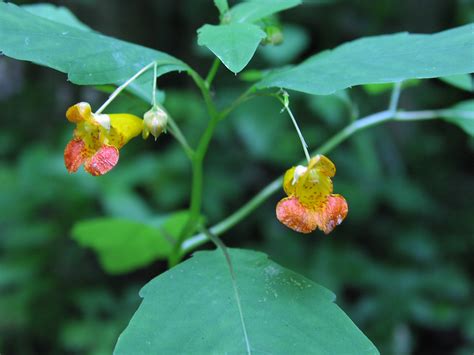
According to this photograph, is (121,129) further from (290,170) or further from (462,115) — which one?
(462,115)

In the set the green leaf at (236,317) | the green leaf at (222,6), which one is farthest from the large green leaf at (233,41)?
the green leaf at (236,317)

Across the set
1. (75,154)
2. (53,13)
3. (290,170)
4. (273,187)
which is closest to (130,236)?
(273,187)

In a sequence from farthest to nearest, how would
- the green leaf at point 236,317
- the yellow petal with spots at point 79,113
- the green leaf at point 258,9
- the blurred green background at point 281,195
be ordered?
the blurred green background at point 281,195
the green leaf at point 258,9
the yellow petal with spots at point 79,113
the green leaf at point 236,317

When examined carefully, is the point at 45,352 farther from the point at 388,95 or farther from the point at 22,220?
the point at 388,95

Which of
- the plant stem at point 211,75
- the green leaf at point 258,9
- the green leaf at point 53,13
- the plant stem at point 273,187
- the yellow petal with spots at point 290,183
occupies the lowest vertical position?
the plant stem at point 273,187

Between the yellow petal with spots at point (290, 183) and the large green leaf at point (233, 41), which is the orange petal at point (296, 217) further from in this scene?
the large green leaf at point (233, 41)

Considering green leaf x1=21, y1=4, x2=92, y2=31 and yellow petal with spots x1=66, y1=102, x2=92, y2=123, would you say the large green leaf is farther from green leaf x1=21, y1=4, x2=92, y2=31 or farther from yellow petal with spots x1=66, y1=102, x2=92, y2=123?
green leaf x1=21, y1=4, x2=92, y2=31
